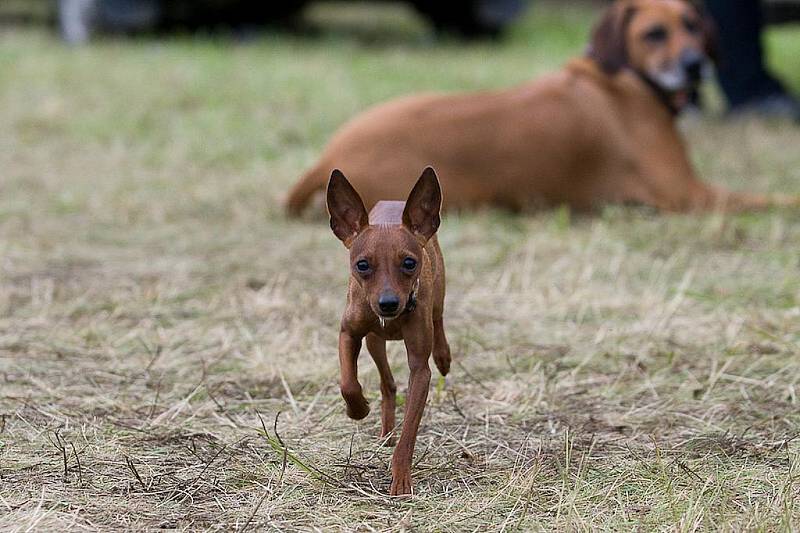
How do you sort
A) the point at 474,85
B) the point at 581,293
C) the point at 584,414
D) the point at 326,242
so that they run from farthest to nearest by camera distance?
the point at 474,85 < the point at 326,242 < the point at 581,293 < the point at 584,414

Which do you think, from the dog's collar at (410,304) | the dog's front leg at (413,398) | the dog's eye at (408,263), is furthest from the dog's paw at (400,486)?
the dog's eye at (408,263)

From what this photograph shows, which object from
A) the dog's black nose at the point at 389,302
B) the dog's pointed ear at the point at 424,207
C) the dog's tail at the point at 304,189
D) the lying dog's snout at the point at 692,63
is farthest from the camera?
the lying dog's snout at the point at 692,63

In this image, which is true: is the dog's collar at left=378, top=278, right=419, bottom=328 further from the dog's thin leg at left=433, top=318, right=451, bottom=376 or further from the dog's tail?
the dog's tail

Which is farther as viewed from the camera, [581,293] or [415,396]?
[581,293]

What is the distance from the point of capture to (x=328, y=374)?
3.01m

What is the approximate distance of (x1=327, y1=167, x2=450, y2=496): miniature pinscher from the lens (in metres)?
2.17

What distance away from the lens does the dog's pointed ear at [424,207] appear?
2.24m

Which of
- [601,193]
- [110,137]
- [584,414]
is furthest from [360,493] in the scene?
Answer: [110,137]

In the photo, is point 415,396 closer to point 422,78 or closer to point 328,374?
point 328,374

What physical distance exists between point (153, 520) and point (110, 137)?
4.50 m

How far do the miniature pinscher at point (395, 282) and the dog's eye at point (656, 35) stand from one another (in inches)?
121

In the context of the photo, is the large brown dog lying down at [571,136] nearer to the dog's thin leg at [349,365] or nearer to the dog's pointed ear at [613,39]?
the dog's pointed ear at [613,39]

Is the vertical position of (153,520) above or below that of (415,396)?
below

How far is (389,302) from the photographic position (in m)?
2.12
